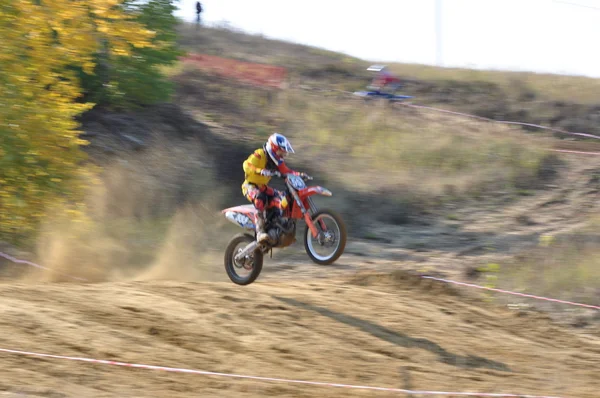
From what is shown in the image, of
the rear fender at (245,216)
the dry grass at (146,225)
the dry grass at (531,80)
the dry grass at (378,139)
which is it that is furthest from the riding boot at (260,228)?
the dry grass at (531,80)

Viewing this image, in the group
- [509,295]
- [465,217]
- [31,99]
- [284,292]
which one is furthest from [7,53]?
[465,217]

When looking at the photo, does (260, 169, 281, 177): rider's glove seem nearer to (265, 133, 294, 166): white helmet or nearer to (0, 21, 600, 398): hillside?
(265, 133, 294, 166): white helmet

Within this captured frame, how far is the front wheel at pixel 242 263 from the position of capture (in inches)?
347

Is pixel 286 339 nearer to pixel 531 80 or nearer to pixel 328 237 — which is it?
pixel 328 237

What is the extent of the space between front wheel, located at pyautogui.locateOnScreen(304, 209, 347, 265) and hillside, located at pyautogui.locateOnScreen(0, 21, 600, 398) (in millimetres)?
665

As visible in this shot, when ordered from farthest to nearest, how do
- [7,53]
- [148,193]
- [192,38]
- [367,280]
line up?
1. [192,38]
2. [148,193]
3. [367,280]
4. [7,53]

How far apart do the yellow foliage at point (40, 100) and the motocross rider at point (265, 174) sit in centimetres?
295

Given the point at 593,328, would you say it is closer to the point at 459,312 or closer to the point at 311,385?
the point at 459,312

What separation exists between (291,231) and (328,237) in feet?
1.70

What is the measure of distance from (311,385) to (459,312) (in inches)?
143

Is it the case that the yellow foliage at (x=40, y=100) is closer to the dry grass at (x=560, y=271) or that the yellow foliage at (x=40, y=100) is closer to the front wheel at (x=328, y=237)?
the front wheel at (x=328, y=237)

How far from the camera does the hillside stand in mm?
6531

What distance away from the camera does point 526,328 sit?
902 centimetres

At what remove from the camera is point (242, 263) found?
8.98 meters
